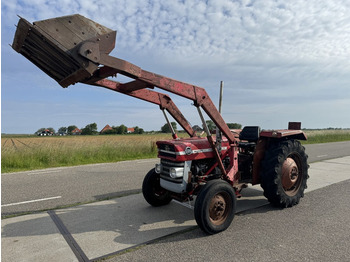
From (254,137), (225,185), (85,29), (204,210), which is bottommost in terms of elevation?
(204,210)

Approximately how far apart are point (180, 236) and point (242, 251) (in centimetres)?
85

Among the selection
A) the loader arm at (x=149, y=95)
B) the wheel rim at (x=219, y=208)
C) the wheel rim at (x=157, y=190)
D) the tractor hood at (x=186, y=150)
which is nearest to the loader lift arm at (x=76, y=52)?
the loader arm at (x=149, y=95)

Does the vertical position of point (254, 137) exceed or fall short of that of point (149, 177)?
it exceeds it

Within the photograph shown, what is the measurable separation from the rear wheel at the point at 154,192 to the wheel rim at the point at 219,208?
1.35 meters

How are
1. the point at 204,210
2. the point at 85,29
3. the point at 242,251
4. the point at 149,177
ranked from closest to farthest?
the point at 85,29 < the point at 242,251 < the point at 204,210 < the point at 149,177

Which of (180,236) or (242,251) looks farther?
(180,236)

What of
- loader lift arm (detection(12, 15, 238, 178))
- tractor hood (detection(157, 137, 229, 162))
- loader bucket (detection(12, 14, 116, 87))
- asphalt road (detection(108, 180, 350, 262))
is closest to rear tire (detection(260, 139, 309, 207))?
asphalt road (detection(108, 180, 350, 262))

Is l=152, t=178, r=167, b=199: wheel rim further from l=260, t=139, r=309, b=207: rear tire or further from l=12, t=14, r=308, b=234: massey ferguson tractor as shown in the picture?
l=260, t=139, r=309, b=207: rear tire

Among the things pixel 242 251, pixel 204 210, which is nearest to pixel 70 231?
pixel 204 210

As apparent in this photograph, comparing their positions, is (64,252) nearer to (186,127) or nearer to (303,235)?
(186,127)

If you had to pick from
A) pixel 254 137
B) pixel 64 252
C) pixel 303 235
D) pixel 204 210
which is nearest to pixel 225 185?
pixel 204 210

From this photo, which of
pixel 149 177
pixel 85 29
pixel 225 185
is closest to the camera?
pixel 85 29

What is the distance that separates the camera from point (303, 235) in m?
3.38

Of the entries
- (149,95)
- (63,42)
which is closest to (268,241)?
(149,95)
